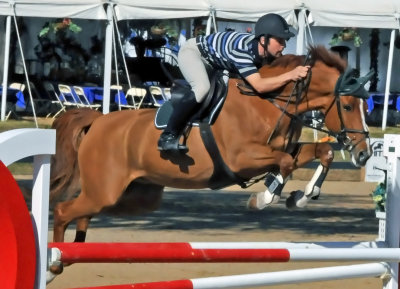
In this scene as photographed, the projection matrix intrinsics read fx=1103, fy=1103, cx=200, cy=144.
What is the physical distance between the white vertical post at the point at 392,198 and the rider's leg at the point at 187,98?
267cm

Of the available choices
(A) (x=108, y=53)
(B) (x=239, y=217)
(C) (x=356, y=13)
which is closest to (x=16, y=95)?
(A) (x=108, y=53)

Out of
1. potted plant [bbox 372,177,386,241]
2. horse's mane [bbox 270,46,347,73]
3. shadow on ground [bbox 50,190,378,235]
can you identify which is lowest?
shadow on ground [bbox 50,190,378,235]

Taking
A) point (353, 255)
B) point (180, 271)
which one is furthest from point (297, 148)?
point (353, 255)

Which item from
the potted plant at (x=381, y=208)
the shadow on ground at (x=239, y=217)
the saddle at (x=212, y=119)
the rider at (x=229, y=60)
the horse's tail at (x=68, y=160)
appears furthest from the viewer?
the shadow on ground at (x=239, y=217)

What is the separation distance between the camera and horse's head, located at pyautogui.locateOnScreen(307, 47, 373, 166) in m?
6.74

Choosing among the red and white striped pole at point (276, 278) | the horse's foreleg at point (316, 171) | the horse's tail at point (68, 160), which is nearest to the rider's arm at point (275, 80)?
the horse's foreleg at point (316, 171)

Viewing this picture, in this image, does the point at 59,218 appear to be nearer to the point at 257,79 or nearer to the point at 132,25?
the point at 257,79

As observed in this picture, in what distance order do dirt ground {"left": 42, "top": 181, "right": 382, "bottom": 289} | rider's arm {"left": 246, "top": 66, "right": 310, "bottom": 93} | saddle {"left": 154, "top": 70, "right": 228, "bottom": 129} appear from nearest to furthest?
rider's arm {"left": 246, "top": 66, "right": 310, "bottom": 93} → saddle {"left": 154, "top": 70, "right": 228, "bottom": 129} → dirt ground {"left": 42, "top": 181, "right": 382, "bottom": 289}

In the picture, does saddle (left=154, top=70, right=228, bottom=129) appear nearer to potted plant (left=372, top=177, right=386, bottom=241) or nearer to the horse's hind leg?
the horse's hind leg

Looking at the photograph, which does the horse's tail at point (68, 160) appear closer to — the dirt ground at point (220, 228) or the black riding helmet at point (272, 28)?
the dirt ground at point (220, 228)

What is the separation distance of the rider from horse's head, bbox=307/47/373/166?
0.17m

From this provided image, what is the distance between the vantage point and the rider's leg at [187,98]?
7016mm

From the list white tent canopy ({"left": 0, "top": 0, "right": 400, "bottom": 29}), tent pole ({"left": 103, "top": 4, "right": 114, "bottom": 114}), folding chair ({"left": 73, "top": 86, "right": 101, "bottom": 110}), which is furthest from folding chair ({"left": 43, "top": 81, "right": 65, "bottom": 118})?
white tent canopy ({"left": 0, "top": 0, "right": 400, "bottom": 29})

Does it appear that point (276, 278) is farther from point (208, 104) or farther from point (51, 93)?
point (51, 93)
